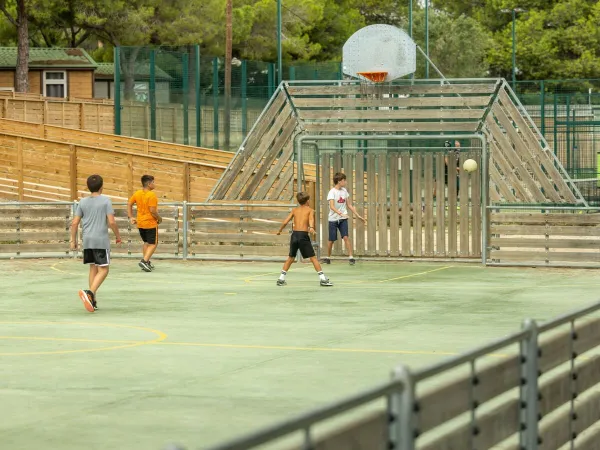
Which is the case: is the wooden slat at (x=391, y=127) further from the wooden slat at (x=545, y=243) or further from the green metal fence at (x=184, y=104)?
the green metal fence at (x=184, y=104)

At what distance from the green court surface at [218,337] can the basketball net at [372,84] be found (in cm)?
351

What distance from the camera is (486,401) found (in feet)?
20.4

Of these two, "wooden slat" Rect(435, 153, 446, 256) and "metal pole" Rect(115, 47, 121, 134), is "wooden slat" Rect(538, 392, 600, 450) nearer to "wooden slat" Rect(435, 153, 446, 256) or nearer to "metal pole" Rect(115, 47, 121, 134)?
"wooden slat" Rect(435, 153, 446, 256)

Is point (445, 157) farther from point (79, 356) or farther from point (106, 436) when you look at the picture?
point (106, 436)

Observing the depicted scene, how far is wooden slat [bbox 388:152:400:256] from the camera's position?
81.7 ft

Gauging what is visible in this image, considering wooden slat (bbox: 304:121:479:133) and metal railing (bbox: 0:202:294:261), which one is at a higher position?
wooden slat (bbox: 304:121:479:133)

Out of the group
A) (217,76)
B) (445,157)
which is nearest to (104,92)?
(217,76)

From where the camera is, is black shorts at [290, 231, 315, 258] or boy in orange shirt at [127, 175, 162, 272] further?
boy in orange shirt at [127, 175, 162, 272]

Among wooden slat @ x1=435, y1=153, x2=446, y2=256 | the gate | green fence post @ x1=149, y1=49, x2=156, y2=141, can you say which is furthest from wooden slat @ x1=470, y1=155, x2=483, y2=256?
green fence post @ x1=149, y1=49, x2=156, y2=141

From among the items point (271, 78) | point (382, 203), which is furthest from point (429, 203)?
point (271, 78)

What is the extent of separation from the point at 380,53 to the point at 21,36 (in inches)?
1474

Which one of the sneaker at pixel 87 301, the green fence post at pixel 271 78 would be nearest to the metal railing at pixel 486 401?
the sneaker at pixel 87 301

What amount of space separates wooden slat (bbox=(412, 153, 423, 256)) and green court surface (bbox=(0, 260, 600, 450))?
0.50 metres

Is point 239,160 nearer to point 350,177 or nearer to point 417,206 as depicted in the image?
point 350,177
